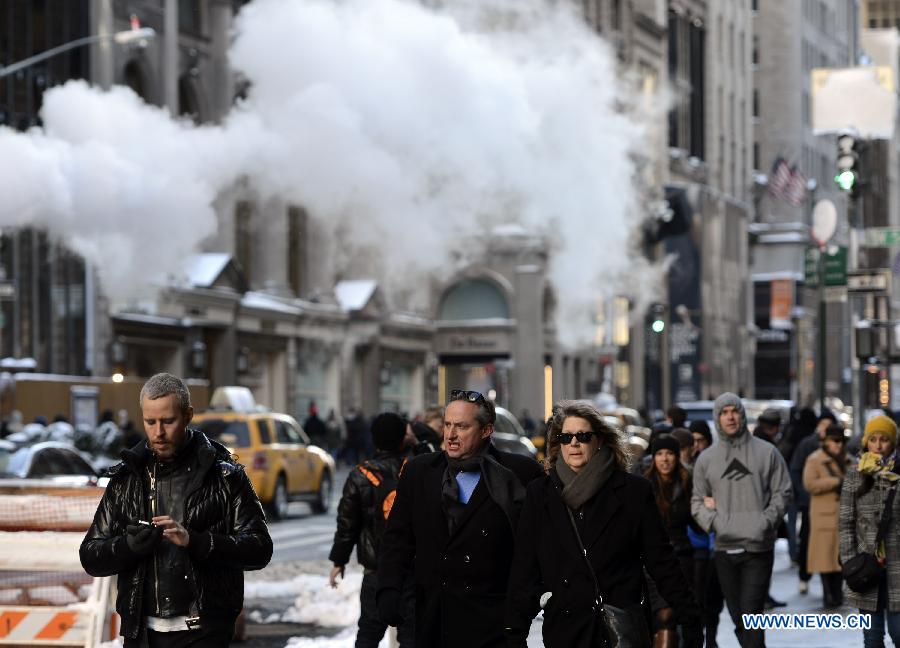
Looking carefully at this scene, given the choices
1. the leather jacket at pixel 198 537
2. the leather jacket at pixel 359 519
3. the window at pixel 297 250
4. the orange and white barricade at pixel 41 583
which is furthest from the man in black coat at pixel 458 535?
the window at pixel 297 250

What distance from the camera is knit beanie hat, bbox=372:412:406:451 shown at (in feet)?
35.7

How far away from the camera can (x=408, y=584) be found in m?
9.13

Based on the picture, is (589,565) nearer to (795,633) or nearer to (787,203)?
(795,633)

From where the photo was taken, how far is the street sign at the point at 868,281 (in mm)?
24766

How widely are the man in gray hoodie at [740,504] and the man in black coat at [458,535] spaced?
3665 mm

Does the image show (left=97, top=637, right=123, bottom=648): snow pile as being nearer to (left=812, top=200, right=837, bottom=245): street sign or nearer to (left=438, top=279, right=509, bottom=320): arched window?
(left=812, top=200, right=837, bottom=245): street sign

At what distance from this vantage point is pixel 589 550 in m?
7.20

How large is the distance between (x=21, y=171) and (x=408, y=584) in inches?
764

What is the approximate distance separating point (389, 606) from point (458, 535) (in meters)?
0.41

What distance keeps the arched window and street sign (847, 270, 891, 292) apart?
39.8m

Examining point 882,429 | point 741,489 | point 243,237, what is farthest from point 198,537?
point 243,237

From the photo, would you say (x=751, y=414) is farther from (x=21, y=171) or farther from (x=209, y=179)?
(x=21, y=171)

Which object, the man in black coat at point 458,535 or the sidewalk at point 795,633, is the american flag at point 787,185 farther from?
the man in black coat at point 458,535

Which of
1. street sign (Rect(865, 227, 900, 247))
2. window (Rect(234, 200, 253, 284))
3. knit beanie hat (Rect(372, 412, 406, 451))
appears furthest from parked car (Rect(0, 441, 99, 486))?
window (Rect(234, 200, 253, 284))
